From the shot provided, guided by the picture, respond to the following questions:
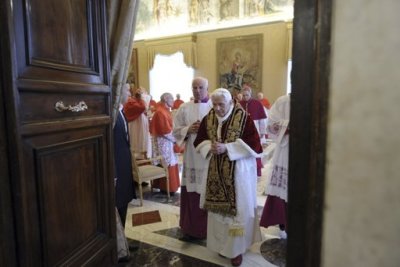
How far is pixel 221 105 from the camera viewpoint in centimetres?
248

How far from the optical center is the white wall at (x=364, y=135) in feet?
1.66

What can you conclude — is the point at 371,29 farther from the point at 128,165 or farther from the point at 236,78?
the point at 236,78

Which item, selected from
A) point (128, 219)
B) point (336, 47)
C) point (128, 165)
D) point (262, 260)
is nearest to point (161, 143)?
point (128, 219)

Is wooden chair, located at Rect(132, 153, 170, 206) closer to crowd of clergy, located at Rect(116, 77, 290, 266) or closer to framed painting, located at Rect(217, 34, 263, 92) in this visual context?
crowd of clergy, located at Rect(116, 77, 290, 266)

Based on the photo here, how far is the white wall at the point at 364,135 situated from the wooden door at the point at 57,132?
95cm

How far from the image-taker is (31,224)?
1058 millimetres

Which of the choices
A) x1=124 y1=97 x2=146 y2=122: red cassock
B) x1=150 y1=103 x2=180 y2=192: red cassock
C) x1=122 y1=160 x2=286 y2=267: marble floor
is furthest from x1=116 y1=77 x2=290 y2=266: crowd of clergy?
x1=124 y1=97 x2=146 y2=122: red cassock

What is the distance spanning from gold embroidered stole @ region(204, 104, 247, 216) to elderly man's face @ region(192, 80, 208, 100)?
59 cm

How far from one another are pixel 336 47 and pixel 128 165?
234cm

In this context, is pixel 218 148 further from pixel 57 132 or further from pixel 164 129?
pixel 164 129

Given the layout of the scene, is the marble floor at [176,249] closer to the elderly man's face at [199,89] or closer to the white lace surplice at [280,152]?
the white lace surplice at [280,152]

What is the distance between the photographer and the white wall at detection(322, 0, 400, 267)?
505 mm

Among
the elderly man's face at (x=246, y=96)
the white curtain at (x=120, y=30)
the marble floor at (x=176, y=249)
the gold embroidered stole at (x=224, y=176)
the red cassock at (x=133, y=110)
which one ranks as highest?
the white curtain at (x=120, y=30)

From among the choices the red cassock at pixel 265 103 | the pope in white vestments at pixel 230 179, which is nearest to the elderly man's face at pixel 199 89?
the pope in white vestments at pixel 230 179
